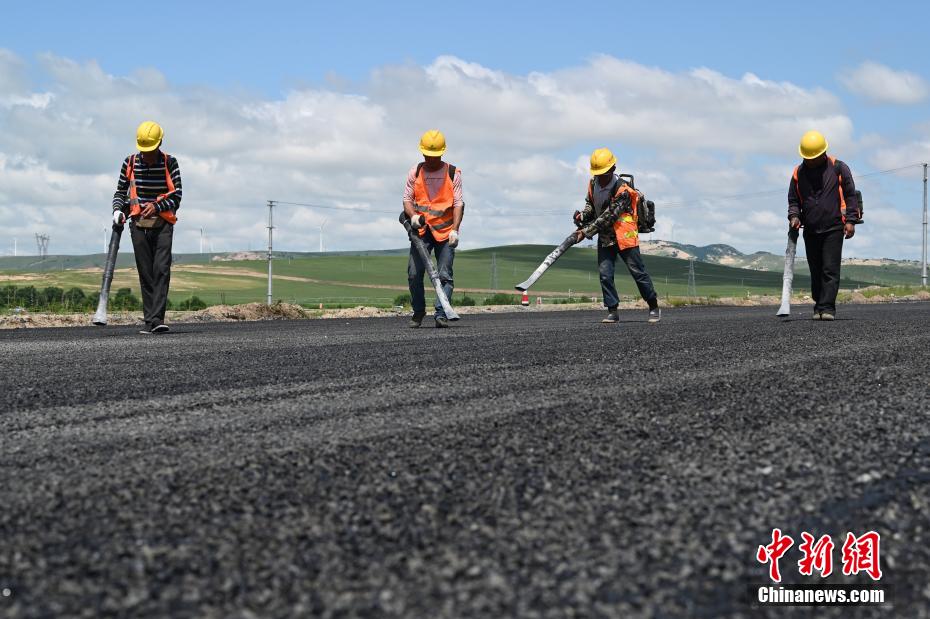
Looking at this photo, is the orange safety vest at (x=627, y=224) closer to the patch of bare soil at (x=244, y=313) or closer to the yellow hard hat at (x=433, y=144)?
the yellow hard hat at (x=433, y=144)

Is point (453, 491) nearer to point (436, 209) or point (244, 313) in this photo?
point (436, 209)

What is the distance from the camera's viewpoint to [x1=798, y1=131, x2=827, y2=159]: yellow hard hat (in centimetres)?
1118

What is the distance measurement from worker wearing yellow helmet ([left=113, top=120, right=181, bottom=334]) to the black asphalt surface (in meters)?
5.15

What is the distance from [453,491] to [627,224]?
9859mm

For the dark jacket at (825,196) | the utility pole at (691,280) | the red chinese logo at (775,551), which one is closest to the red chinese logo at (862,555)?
the red chinese logo at (775,551)

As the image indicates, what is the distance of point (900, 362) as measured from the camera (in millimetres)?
5613

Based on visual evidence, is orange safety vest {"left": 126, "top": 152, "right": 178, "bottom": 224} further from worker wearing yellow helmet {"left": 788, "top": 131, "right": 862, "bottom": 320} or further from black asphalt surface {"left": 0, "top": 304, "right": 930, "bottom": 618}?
worker wearing yellow helmet {"left": 788, "top": 131, "right": 862, "bottom": 320}

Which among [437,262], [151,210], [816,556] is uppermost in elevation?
[151,210]

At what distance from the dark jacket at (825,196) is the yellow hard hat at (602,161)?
86.4 inches

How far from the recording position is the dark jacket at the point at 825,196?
11.3 m

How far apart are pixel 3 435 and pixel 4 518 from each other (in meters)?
1.36

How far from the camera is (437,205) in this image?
1088cm

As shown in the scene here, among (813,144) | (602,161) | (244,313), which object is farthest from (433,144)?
(244,313)

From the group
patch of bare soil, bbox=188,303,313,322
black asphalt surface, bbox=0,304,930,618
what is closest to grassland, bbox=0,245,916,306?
patch of bare soil, bbox=188,303,313,322
